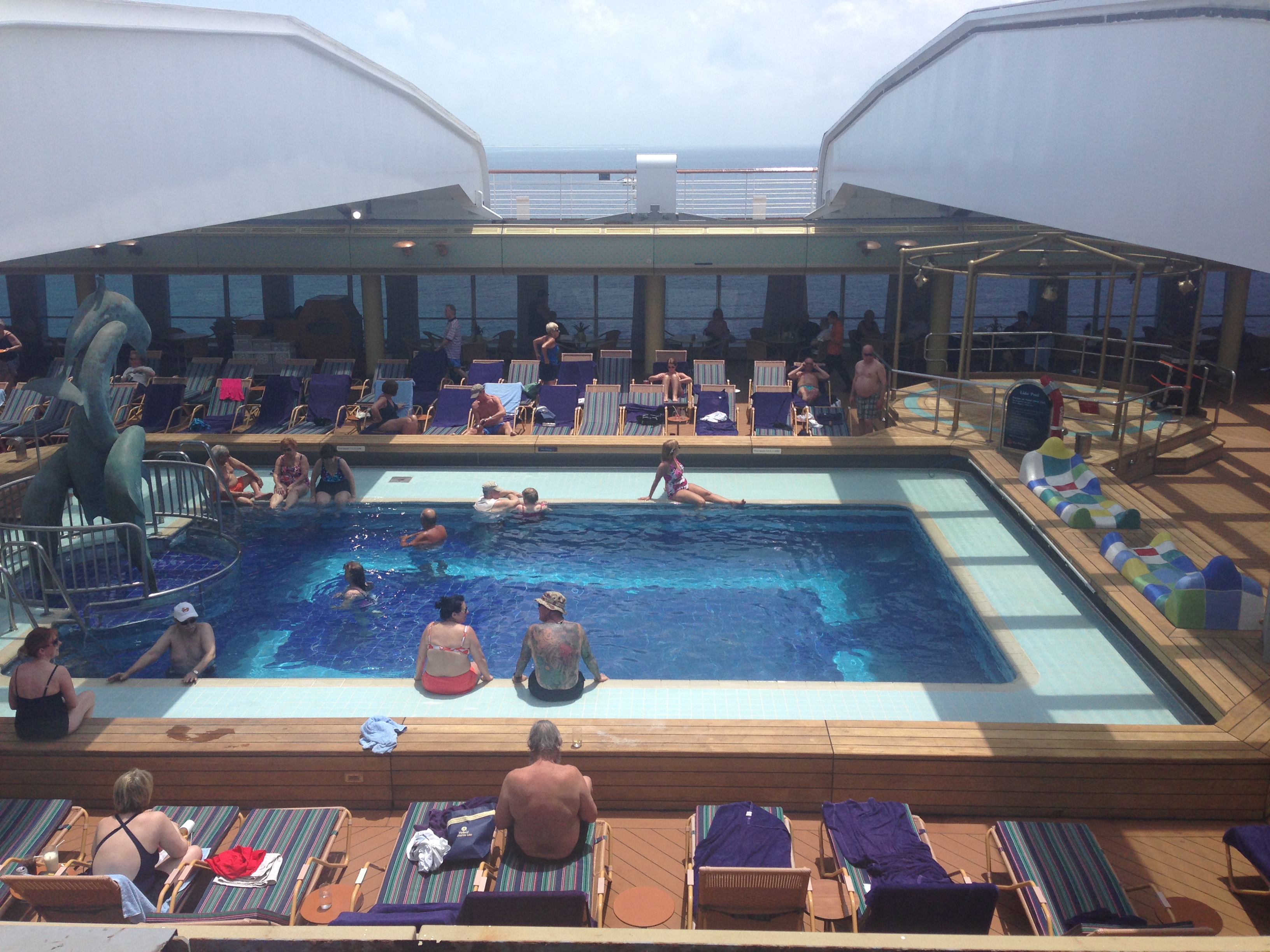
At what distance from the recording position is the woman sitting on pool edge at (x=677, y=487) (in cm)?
1029

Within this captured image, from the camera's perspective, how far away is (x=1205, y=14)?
5.19 metres

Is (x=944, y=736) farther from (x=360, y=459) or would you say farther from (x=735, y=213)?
(x=735, y=213)

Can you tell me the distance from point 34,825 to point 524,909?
275cm

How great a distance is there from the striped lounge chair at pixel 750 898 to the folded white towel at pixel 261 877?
192 centimetres

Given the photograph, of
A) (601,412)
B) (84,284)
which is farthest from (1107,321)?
(84,284)

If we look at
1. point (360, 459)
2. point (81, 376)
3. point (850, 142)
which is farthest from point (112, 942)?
point (850, 142)

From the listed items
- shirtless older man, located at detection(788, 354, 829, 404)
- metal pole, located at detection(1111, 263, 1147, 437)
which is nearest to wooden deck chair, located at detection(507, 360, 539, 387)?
shirtless older man, located at detection(788, 354, 829, 404)

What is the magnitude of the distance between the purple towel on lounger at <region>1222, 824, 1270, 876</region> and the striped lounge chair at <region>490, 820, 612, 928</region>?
9.65 ft

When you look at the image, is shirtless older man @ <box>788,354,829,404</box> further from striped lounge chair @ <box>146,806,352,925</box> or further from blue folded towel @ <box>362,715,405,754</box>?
striped lounge chair @ <box>146,806,352,925</box>

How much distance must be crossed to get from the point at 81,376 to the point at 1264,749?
312 inches

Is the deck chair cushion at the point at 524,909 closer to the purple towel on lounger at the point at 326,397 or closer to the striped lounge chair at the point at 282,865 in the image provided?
the striped lounge chair at the point at 282,865

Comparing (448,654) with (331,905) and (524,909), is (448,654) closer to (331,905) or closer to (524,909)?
(331,905)

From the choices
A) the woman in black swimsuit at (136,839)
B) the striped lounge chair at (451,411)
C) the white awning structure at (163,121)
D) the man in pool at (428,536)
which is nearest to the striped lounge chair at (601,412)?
the striped lounge chair at (451,411)

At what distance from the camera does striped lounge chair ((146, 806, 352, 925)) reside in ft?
14.0
